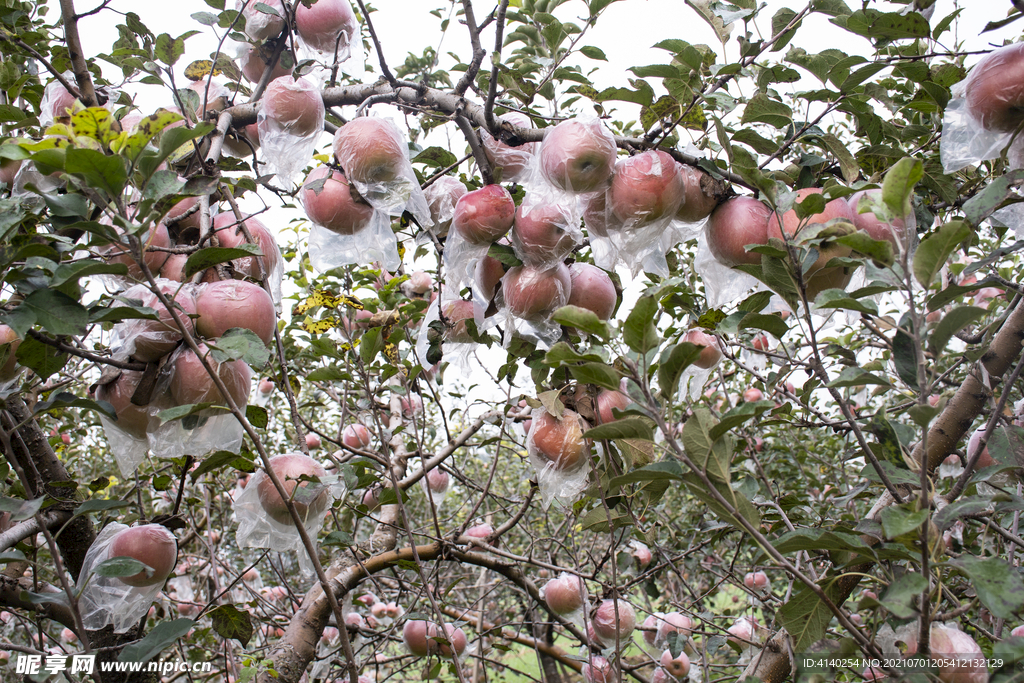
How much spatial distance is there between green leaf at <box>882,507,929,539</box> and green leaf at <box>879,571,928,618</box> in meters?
0.05

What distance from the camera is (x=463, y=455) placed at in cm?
425

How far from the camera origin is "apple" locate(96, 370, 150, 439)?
88 centimetres

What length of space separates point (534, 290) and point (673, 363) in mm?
395

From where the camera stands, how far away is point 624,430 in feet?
2.31

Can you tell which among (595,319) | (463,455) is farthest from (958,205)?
(463,455)

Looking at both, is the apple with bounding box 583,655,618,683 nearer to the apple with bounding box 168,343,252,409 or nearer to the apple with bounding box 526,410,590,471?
the apple with bounding box 526,410,590,471

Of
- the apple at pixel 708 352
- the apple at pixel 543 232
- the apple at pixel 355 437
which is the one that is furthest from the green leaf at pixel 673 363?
the apple at pixel 355 437

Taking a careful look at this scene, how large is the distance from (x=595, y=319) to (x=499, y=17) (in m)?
0.57

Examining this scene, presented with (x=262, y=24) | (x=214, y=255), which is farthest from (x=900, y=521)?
(x=262, y=24)

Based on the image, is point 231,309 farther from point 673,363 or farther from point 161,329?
point 673,363

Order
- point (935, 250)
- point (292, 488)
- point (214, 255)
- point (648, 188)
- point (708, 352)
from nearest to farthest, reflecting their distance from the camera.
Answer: point (935, 250) < point (214, 255) < point (648, 188) < point (292, 488) < point (708, 352)

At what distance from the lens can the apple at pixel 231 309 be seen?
84 centimetres

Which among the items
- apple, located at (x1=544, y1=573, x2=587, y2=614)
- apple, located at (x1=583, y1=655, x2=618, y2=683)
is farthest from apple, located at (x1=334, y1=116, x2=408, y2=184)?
apple, located at (x1=544, y1=573, x2=587, y2=614)

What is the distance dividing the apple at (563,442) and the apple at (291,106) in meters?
0.80
